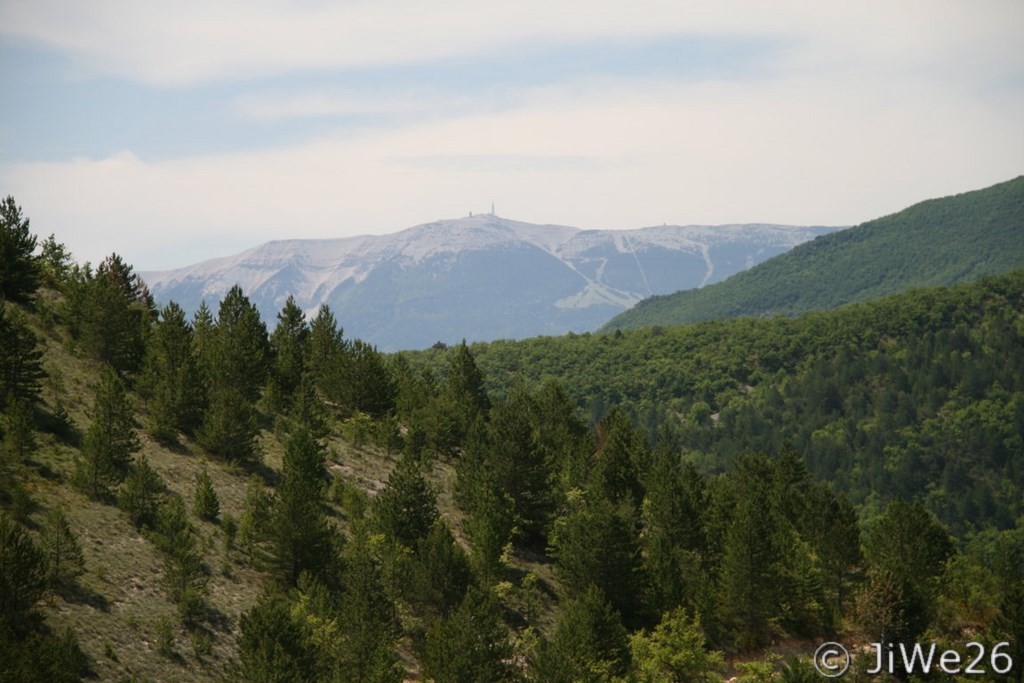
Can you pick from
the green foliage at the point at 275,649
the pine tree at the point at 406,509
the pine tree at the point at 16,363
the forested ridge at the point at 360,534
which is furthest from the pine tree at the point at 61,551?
the pine tree at the point at 406,509

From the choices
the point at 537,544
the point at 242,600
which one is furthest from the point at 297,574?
the point at 537,544

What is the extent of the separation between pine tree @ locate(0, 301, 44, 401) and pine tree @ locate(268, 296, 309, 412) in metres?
19.5

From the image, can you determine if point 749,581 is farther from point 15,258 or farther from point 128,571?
point 15,258

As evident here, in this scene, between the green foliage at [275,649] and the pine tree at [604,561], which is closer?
the green foliage at [275,649]

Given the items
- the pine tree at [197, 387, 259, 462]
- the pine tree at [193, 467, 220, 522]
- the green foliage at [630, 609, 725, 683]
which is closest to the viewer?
the green foliage at [630, 609, 725, 683]

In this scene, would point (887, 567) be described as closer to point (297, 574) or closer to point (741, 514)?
point (741, 514)

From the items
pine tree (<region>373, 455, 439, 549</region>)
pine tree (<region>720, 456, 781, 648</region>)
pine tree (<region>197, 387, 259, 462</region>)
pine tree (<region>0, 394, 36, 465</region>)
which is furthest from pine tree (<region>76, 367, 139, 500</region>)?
pine tree (<region>720, 456, 781, 648</region>)

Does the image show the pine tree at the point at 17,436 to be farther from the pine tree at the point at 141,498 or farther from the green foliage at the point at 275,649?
the green foliage at the point at 275,649

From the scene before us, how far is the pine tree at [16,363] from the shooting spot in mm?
48312

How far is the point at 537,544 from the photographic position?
207ft

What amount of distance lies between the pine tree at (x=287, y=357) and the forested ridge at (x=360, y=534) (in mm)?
239

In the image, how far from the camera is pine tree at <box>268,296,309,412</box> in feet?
224

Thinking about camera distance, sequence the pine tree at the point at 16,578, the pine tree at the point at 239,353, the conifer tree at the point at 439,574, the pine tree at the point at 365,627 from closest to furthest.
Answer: the pine tree at the point at 16,578, the pine tree at the point at 365,627, the conifer tree at the point at 439,574, the pine tree at the point at 239,353

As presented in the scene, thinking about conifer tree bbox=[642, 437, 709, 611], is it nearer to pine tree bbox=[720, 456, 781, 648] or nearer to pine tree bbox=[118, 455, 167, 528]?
pine tree bbox=[720, 456, 781, 648]
